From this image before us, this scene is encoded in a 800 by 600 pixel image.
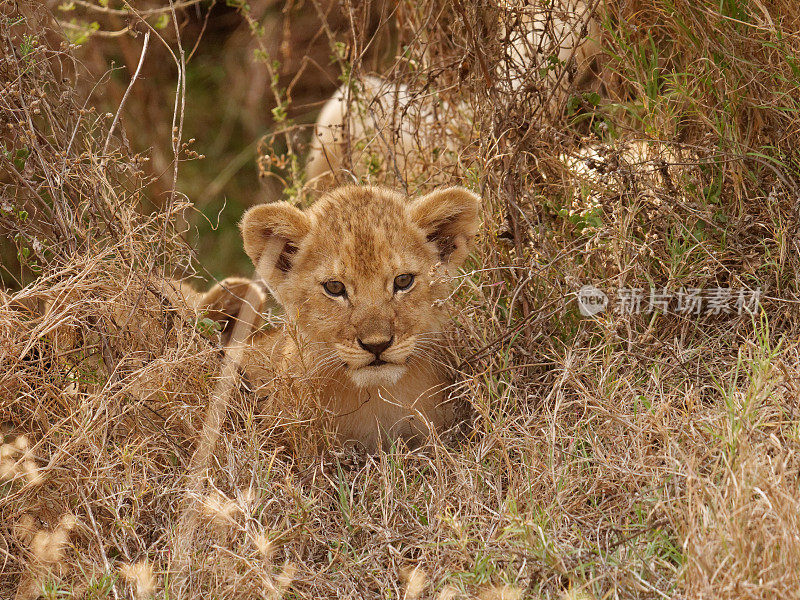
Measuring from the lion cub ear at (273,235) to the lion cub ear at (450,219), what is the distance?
457 mm

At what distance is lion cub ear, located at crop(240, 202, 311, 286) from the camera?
11.8ft

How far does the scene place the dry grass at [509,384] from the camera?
2588mm

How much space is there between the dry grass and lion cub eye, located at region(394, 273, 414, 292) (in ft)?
0.71

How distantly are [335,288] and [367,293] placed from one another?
0.14 meters

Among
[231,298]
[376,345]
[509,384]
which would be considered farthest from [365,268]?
[231,298]

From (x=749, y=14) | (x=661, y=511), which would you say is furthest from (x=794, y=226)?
(x=661, y=511)

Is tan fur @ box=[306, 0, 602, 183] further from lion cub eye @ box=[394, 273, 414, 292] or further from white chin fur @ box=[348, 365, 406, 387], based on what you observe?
white chin fur @ box=[348, 365, 406, 387]

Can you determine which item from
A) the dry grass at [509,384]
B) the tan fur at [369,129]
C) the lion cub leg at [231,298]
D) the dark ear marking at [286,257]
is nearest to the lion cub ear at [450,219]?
the dry grass at [509,384]

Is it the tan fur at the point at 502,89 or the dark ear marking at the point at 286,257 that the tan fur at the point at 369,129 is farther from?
the dark ear marking at the point at 286,257

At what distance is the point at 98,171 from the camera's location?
3.57 m

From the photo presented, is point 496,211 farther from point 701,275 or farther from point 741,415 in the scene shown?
point 741,415

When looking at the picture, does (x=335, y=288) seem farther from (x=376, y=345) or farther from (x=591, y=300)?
(x=591, y=300)

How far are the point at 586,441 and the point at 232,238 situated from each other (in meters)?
4.09

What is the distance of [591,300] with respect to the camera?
364cm
